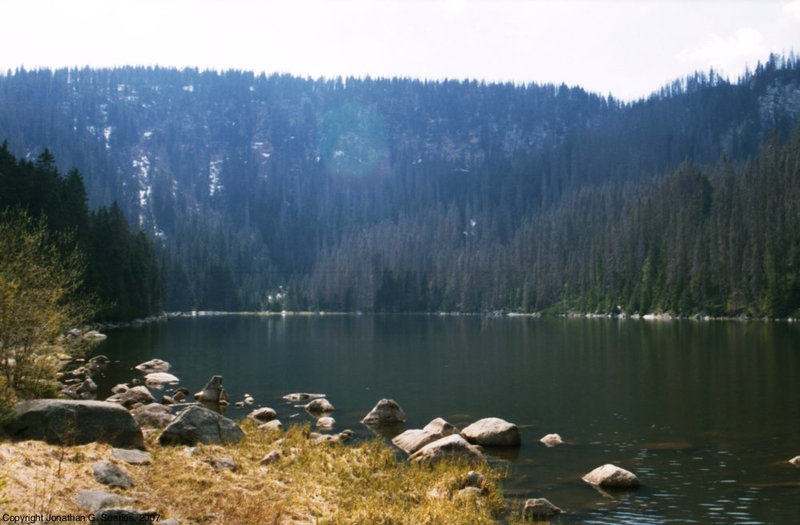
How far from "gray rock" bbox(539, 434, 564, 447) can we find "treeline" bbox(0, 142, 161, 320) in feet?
165

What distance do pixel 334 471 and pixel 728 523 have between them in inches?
466

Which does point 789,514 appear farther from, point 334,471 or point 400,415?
point 400,415

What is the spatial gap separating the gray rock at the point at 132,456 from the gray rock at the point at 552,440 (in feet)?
55.4

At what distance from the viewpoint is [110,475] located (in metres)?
16.2

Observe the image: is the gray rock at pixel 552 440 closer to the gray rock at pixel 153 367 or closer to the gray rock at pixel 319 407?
the gray rock at pixel 319 407

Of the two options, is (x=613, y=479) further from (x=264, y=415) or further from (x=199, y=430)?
(x=264, y=415)

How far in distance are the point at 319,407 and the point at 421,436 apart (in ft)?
37.6

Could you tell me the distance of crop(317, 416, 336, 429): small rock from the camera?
32.3 m

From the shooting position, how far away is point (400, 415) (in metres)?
34.4

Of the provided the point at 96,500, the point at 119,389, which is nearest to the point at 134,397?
the point at 119,389

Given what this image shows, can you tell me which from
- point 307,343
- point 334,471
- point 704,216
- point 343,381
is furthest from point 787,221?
point 334,471

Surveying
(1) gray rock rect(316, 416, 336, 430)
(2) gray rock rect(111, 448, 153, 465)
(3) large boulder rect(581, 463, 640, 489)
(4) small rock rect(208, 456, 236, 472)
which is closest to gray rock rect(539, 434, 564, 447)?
(3) large boulder rect(581, 463, 640, 489)

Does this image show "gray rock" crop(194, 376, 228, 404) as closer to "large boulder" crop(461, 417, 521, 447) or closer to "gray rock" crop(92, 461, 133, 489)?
"large boulder" crop(461, 417, 521, 447)

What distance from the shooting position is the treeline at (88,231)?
8021cm
